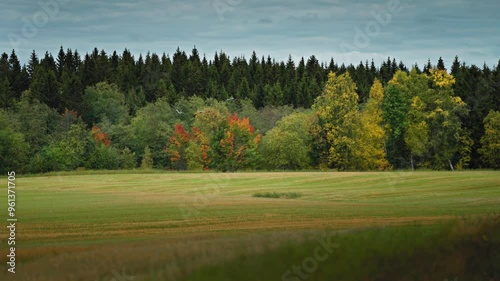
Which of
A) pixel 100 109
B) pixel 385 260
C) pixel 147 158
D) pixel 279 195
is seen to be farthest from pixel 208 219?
pixel 100 109

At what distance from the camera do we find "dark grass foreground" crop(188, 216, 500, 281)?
729 inches

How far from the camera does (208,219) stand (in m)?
38.0

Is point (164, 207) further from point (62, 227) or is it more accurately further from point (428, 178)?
point (428, 178)

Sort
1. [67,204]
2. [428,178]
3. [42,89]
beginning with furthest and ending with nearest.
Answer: [42,89]
[428,178]
[67,204]

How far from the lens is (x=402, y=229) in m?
24.5

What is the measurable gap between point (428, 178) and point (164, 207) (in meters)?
33.1

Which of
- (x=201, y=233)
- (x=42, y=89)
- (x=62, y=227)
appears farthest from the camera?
(x=42, y=89)

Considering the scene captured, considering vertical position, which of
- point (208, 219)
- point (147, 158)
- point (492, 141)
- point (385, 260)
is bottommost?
point (147, 158)

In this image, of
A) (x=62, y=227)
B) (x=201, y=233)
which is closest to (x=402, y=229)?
(x=201, y=233)

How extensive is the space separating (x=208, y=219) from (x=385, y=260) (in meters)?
19.5

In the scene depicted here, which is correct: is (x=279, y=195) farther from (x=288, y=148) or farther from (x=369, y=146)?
(x=288, y=148)

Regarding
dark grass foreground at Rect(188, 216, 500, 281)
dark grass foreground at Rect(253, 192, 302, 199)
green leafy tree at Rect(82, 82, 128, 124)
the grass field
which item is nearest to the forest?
green leafy tree at Rect(82, 82, 128, 124)

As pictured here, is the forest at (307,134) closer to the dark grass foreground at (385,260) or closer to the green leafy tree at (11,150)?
the green leafy tree at (11,150)

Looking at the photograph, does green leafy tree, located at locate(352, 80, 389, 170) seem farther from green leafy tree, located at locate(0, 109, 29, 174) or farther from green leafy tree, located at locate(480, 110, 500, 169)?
green leafy tree, located at locate(0, 109, 29, 174)
